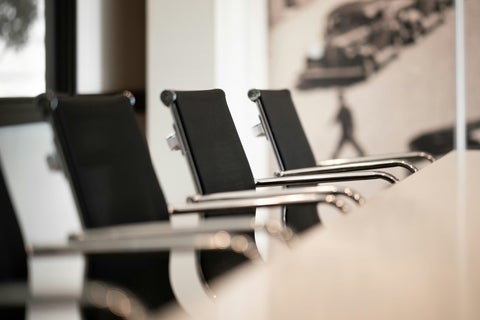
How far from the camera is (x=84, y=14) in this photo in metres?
6.18

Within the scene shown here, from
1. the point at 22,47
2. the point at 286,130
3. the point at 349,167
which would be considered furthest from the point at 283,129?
the point at 22,47

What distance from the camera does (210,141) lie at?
288cm

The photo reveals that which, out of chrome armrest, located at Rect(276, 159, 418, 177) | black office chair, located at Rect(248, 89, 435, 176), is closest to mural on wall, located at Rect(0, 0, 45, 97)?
black office chair, located at Rect(248, 89, 435, 176)

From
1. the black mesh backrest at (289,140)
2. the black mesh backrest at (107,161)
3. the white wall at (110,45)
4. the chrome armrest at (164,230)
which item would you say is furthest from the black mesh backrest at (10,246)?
the white wall at (110,45)

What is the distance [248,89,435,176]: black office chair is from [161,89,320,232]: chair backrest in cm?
34

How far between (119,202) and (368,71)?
4.04 meters

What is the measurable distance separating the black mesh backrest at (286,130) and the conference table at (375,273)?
4.24ft

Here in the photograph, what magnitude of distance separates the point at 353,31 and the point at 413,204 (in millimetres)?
3993

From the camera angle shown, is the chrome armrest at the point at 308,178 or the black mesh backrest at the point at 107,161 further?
the chrome armrest at the point at 308,178

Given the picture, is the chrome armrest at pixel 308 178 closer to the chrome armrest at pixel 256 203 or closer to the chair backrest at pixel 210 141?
the chair backrest at pixel 210 141

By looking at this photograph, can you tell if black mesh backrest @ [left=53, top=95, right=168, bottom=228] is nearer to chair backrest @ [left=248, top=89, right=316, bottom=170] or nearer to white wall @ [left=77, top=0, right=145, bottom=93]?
chair backrest @ [left=248, top=89, right=316, bottom=170]

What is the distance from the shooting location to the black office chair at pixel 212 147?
2.77 metres

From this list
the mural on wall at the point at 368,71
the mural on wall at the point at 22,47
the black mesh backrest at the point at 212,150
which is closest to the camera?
the black mesh backrest at the point at 212,150

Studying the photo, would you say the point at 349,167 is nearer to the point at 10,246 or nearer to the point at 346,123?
the point at 10,246
